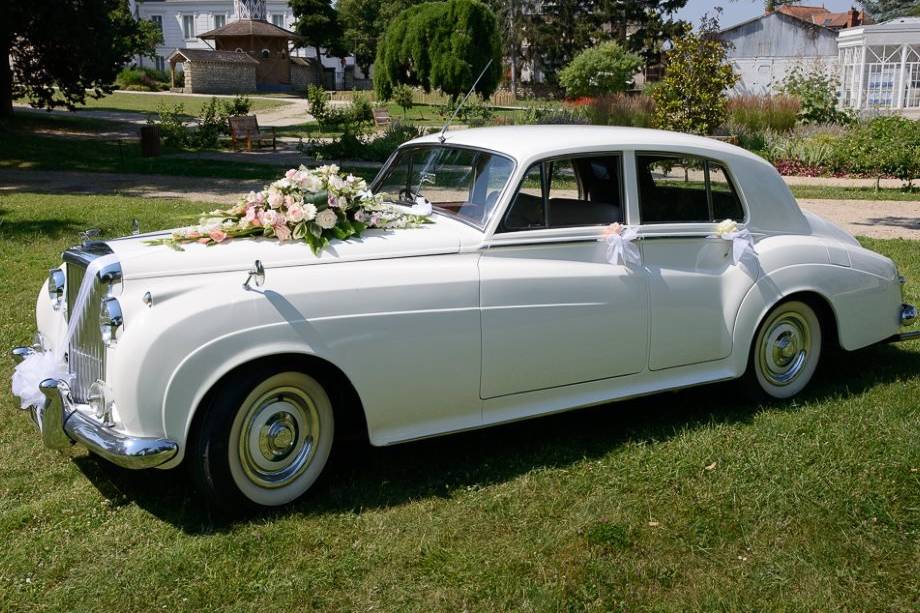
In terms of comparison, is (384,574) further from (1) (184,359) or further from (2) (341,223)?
(2) (341,223)

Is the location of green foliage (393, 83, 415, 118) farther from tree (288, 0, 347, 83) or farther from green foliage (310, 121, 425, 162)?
tree (288, 0, 347, 83)

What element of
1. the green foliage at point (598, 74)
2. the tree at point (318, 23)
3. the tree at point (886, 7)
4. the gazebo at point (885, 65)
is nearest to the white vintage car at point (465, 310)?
the gazebo at point (885, 65)

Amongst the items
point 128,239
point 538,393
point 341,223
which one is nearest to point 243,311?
point 341,223

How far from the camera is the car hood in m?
3.96

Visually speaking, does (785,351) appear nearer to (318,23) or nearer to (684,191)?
(684,191)

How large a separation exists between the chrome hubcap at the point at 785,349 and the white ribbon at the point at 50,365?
11.8 feet

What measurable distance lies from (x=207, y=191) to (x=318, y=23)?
2158 inches

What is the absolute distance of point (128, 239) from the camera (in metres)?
4.53

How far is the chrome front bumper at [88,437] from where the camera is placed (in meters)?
3.63

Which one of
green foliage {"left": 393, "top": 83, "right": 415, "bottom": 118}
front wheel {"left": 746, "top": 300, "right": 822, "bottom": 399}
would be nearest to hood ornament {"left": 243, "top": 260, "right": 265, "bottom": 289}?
front wheel {"left": 746, "top": 300, "right": 822, "bottom": 399}

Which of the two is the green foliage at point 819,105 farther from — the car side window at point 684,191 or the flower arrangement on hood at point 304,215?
the flower arrangement on hood at point 304,215

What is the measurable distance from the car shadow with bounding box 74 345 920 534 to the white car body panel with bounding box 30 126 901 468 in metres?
0.30

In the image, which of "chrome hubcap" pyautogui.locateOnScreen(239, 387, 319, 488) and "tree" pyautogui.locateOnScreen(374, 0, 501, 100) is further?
"tree" pyautogui.locateOnScreen(374, 0, 501, 100)

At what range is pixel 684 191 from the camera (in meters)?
5.18
